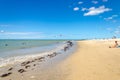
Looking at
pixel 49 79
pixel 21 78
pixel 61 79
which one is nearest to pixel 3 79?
pixel 21 78

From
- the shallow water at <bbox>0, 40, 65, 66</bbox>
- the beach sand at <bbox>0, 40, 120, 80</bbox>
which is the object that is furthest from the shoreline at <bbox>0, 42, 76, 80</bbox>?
the shallow water at <bbox>0, 40, 65, 66</bbox>

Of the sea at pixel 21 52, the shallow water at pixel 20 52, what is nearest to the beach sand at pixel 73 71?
the sea at pixel 21 52

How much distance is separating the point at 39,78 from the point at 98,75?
10.8ft

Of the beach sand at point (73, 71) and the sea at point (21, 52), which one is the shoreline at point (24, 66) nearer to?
the beach sand at point (73, 71)

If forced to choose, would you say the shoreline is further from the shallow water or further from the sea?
the shallow water

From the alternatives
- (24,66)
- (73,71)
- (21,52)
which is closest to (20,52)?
(21,52)

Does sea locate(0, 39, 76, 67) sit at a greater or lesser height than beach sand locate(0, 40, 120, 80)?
lesser

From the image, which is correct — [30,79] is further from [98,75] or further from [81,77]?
[98,75]

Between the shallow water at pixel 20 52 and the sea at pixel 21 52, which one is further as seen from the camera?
the shallow water at pixel 20 52

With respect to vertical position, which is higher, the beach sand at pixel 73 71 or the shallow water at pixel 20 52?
the beach sand at pixel 73 71

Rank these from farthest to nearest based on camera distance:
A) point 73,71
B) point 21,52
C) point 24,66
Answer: point 21,52 → point 24,66 → point 73,71

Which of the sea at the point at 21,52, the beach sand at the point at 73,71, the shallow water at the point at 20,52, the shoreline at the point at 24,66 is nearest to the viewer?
the beach sand at the point at 73,71

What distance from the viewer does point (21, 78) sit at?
358 inches

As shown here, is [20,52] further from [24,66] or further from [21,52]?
[24,66]
